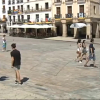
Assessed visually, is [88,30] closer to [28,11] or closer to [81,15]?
[81,15]

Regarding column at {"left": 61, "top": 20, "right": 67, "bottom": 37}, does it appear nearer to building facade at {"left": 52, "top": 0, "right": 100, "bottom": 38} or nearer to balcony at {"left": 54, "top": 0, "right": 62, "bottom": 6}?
building facade at {"left": 52, "top": 0, "right": 100, "bottom": 38}

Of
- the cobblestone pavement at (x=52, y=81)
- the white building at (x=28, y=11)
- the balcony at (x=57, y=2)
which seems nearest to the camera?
the cobblestone pavement at (x=52, y=81)

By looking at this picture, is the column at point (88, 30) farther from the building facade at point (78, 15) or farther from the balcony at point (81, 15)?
the balcony at point (81, 15)

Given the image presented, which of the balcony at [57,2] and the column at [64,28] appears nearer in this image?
the column at [64,28]

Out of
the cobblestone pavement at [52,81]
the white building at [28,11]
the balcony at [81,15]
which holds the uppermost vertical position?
the white building at [28,11]

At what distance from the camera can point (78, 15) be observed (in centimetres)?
3931

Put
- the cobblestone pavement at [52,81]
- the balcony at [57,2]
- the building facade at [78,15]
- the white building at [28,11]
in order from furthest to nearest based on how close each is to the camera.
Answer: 1. the white building at [28,11]
2. the balcony at [57,2]
3. the building facade at [78,15]
4. the cobblestone pavement at [52,81]

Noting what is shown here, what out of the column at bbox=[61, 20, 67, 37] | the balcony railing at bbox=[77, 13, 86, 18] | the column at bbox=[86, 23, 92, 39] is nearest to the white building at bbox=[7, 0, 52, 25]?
the column at bbox=[61, 20, 67, 37]

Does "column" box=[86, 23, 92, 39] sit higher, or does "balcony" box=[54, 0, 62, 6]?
"balcony" box=[54, 0, 62, 6]

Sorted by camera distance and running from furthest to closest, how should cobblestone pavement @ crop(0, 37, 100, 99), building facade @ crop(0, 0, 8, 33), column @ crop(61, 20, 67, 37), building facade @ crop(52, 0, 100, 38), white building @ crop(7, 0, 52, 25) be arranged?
building facade @ crop(0, 0, 8, 33), white building @ crop(7, 0, 52, 25), column @ crop(61, 20, 67, 37), building facade @ crop(52, 0, 100, 38), cobblestone pavement @ crop(0, 37, 100, 99)

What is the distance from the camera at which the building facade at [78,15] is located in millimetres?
38656

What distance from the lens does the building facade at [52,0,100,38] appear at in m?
38.7

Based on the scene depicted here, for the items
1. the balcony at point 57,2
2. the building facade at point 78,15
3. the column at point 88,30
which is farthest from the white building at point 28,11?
the column at point 88,30

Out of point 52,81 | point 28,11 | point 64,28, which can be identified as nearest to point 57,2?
point 64,28
